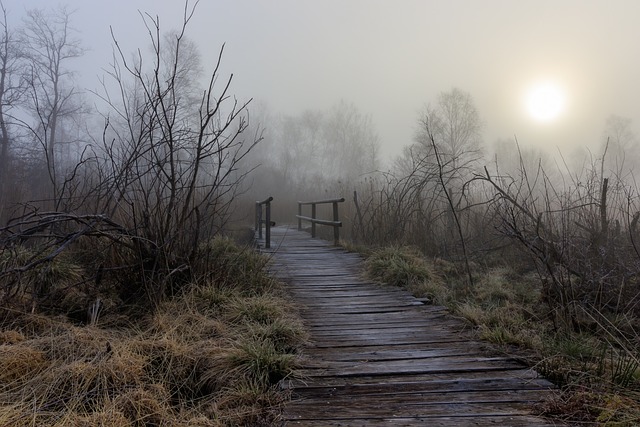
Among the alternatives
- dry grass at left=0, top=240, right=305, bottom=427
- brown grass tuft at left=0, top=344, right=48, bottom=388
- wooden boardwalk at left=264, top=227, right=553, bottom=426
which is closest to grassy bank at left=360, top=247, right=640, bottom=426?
wooden boardwalk at left=264, top=227, right=553, bottom=426

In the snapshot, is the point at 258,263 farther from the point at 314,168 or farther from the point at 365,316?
the point at 314,168

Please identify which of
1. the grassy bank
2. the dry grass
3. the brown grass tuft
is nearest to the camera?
the grassy bank

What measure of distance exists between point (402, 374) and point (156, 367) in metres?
1.73

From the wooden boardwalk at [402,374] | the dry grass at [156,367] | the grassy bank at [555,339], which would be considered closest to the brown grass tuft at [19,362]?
the dry grass at [156,367]

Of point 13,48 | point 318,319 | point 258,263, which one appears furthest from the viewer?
point 13,48

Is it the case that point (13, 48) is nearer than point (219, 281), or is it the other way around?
point (219, 281)

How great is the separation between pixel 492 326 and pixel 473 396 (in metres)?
1.46

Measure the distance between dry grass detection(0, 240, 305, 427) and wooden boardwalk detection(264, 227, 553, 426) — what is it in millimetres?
232

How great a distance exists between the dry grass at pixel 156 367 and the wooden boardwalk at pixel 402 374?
9.1 inches

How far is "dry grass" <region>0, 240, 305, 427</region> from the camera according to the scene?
2.34 metres

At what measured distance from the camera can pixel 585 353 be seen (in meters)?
2.99

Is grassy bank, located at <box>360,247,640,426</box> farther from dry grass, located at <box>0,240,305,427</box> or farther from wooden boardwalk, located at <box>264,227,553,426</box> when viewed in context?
dry grass, located at <box>0,240,305,427</box>

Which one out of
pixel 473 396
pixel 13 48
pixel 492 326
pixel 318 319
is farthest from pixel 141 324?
pixel 13 48

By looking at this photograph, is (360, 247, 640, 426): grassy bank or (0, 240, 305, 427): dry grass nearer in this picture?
(360, 247, 640, 426): grassy bank
